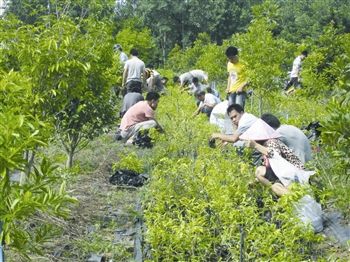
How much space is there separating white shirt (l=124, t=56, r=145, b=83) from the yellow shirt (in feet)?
9.38

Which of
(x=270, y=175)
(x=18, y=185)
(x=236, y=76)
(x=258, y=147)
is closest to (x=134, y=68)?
(x=236, y=76)

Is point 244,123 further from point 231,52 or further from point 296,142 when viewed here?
point 231,52

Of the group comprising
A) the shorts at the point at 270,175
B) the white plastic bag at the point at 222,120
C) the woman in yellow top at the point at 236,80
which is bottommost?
the shorts at the point at 270,175

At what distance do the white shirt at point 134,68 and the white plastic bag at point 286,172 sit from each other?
7.24 m

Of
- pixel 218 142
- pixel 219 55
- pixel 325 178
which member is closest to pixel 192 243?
pixel 325 178

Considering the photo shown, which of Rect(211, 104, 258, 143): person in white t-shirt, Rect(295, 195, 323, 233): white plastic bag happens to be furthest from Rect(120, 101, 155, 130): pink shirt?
Rect(295, 195, 323, 233): white plastic bag

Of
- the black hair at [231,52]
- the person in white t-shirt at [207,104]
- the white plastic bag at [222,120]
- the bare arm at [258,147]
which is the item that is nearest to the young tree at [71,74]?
the bare arm at [258,147]

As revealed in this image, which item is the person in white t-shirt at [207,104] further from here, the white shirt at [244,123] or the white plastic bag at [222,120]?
the white shirt at [244,123]

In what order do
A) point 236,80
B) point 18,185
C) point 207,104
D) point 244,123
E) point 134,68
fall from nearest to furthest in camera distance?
point 18,185
point 244,123
point 236,80
point 207,104
point 134,68

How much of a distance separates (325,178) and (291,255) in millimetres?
2625

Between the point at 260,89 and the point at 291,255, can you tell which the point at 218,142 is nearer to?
the point at 260,89

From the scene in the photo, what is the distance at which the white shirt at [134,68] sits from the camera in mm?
13133

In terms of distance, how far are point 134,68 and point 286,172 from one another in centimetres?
762

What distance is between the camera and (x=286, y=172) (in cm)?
596
